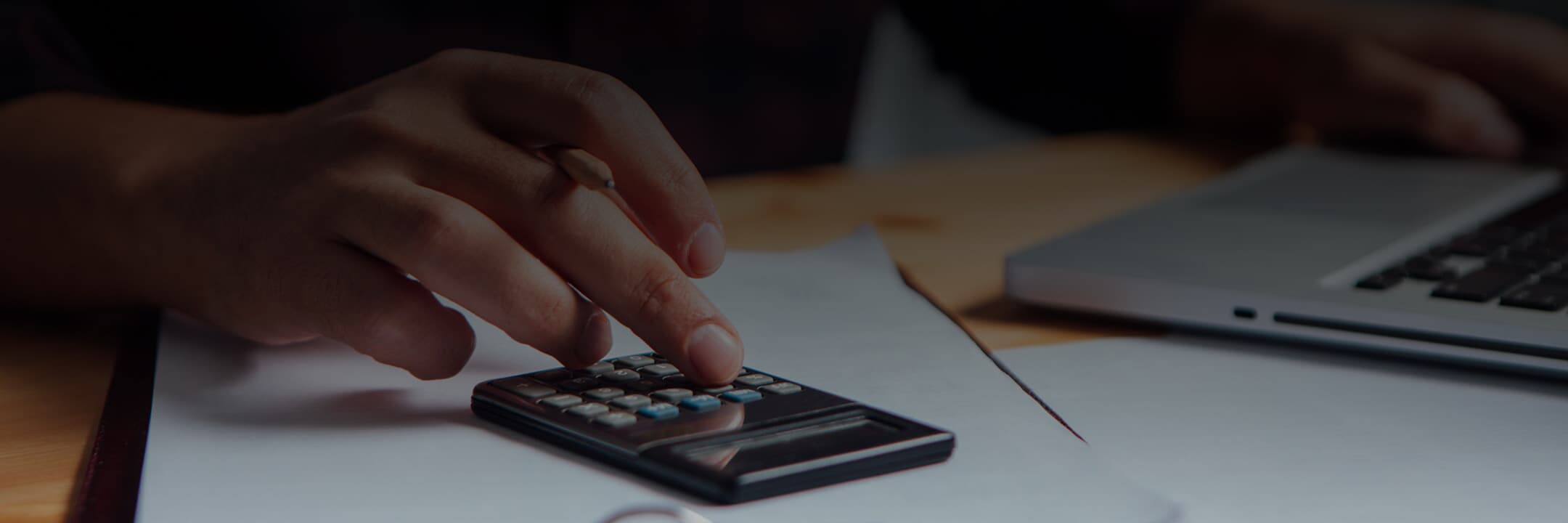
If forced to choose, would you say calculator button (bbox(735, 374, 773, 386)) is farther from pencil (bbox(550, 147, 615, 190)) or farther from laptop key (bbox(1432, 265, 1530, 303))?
laptop key (bbox(1432, 265, 1530, 303))

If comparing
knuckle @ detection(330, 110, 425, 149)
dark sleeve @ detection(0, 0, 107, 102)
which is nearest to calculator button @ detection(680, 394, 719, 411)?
knuckle @ detection(330, 110, 425, 149)

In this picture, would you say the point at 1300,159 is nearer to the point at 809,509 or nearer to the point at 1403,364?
the point at 1403,364

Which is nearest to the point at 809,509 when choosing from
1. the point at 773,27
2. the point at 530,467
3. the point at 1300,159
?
the point at 530,467

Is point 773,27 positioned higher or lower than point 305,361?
higher

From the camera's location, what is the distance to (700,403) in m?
0.31

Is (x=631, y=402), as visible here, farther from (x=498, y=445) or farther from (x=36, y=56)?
(x=36, y=56)

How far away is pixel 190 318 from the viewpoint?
0.45m

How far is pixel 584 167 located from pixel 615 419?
83mm

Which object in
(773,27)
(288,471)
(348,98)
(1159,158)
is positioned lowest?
(288,471)

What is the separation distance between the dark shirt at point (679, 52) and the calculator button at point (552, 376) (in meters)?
→ 0.25

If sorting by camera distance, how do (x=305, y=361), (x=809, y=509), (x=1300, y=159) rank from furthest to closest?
1. (x=1300, y=159)
2. (x=305, y=361)
3. (x=809, y=509)

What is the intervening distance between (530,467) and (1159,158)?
653 mm

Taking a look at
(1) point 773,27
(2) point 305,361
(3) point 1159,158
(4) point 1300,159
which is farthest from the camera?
(1) point 773,27

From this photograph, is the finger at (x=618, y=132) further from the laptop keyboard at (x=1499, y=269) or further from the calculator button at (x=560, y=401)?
the laptop keyboard at (x=1499, y=269)
